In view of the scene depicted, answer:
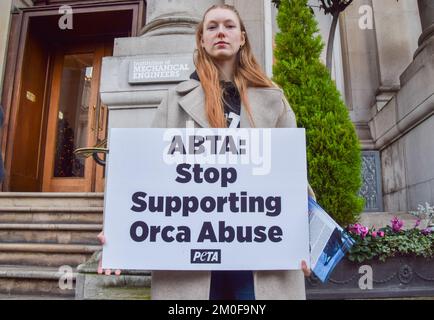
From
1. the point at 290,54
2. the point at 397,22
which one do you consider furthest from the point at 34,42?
the point at 397,22

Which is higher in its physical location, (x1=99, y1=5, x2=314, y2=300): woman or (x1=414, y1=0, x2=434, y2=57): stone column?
(x1=414, y1=0, x2=434, y2=57): stone column

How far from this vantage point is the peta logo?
134cm

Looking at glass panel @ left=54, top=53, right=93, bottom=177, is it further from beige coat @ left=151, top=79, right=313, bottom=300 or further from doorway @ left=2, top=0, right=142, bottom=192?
beige coat @ left=151, top=79, right=313, bottom=300

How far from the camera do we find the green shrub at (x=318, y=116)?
11.2 feet

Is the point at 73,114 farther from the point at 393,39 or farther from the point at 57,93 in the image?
the point at 393,39

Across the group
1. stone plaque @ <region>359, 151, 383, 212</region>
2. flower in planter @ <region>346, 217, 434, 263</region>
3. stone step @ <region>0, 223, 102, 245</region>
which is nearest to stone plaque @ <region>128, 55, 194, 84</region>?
stone step @ <region>0, 223, 102, 245</region>

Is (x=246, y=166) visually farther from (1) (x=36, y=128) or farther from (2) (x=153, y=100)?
(1) (x=36, y=128)

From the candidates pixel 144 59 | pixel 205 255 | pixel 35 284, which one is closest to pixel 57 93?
pixel 144 59

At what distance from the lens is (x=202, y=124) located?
5.03 feet

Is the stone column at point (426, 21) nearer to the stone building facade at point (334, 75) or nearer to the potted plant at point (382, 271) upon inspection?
the stone building facade at point (334, 75)

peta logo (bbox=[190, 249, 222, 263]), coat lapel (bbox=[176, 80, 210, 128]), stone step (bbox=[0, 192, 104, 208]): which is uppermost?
coat lapel (bbox=[176, 80, 210, 128])
